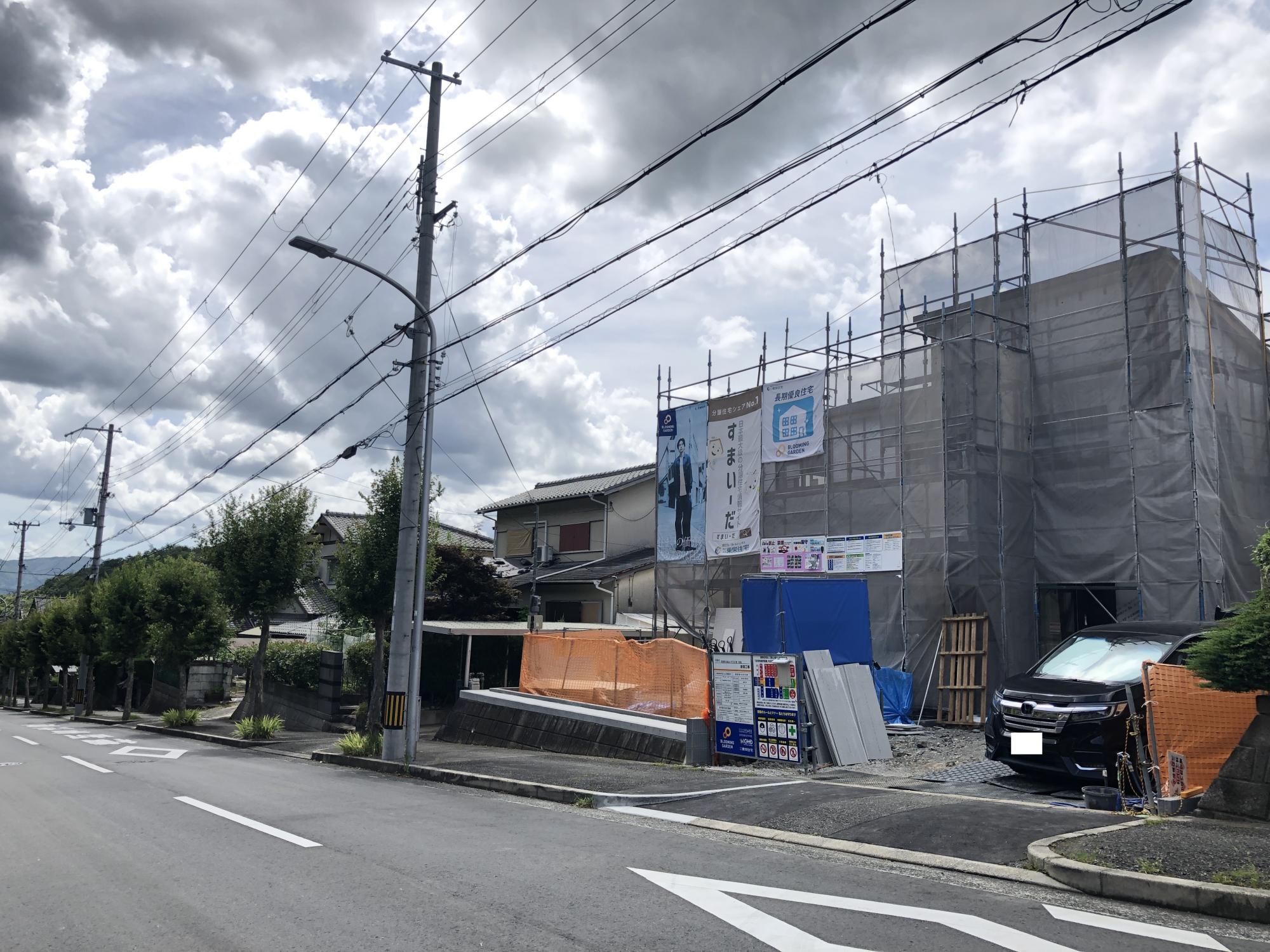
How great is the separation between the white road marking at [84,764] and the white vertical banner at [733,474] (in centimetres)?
1378

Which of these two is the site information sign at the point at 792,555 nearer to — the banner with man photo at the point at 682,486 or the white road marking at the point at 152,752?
the banner with man photo at the point at 682,486

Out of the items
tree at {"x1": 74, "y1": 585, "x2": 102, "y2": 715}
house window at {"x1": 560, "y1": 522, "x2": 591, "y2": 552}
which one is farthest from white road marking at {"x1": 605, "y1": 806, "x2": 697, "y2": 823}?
tree at {"x1": 74, "y1": 585, "x2": 102, "y2": 715}

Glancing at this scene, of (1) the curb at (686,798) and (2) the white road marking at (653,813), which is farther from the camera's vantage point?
(2) the white road marking at (653,813)

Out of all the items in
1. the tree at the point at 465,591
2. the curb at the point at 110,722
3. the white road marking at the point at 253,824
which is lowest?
the curb at the point at 110,722

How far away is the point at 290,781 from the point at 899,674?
10655mm

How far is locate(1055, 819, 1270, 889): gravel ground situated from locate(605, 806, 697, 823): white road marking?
3546mm

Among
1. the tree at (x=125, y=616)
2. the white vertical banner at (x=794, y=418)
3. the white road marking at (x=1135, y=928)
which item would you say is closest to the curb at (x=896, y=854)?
the white road marking at (x=1135, y=928)

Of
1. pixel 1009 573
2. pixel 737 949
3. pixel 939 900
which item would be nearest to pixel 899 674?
pixel 1009 573

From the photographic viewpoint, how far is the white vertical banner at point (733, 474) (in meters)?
22.8

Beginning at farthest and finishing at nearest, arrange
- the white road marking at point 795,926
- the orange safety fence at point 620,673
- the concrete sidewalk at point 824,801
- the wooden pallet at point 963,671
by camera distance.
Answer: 1. the wooden pallet at point 963,671
2. the orange safety fence at point 620,673
3. the concrete sidewalk at point 824,801
4. the white road marking at point 795,926

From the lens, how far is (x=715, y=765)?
13180 millimetres

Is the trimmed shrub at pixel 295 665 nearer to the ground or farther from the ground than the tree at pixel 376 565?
nearer to the ground

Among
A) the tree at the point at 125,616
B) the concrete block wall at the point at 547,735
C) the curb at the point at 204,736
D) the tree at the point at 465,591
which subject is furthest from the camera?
the tree at the point at 125,616

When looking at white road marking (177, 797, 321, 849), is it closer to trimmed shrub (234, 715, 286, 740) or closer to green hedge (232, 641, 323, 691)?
trimmed shrub (234, 715, 286, 740)
